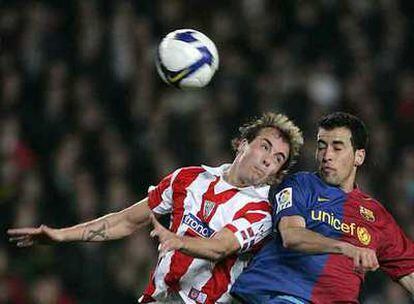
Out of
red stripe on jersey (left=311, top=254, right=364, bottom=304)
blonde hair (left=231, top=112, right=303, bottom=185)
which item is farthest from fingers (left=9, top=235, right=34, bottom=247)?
red stripe on jersey (left=311, top=254, right=364, bottom=304)

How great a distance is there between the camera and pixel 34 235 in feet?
24.1

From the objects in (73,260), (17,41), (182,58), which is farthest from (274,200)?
(17,41)

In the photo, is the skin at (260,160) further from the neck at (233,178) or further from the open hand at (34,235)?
the open hand at (34,235)

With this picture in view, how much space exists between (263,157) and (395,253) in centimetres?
101

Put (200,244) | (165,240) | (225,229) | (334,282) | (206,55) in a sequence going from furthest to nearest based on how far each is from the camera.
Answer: (206,55), (334,282), (225,229), (200,244), (165,240)

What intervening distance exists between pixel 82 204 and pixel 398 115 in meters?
3.94

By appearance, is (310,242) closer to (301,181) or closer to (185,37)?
(301,181)

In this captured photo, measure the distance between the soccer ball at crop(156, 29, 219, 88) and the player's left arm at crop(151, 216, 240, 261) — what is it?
3.76 ft

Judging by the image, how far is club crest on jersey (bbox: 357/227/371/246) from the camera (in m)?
7.35

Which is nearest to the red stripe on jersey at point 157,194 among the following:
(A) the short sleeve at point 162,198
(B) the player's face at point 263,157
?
(A) the short sleeve at point 162,198

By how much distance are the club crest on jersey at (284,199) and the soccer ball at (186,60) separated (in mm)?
959

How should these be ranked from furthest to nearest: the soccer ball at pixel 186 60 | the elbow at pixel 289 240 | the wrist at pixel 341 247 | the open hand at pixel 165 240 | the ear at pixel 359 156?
the soccer ball at pixel 186 60, the ear at pixel 359 156, the elbow at pixel 289 240, the wrist at pixel 341 247, the open hand at pixel 165 240

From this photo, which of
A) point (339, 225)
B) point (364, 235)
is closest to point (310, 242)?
point (339, 225)

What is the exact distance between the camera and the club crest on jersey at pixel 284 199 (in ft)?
23.7
